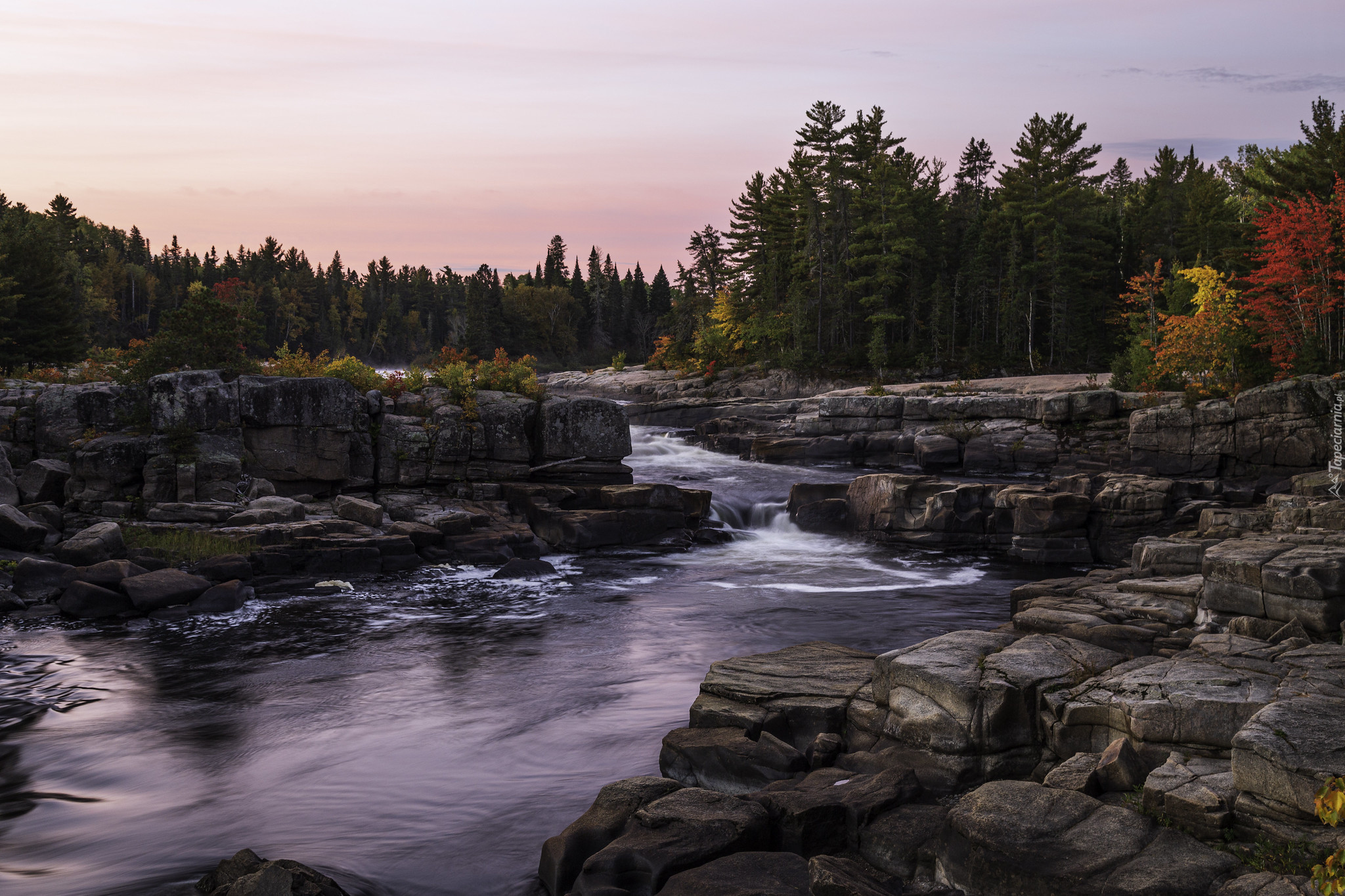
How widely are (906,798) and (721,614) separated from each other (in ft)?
29.8

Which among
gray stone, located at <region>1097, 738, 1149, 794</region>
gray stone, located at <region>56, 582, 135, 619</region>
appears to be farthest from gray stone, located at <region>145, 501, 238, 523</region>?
gray stone, located at <region>1097, 738, 1149, 794</region>

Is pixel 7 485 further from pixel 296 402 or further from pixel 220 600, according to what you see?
pixel 220 600

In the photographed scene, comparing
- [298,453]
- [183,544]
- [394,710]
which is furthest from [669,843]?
[298,453]

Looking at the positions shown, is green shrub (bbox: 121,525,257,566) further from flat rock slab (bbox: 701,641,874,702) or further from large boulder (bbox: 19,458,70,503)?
flat rock slab (bbox: 701,641,874,702)

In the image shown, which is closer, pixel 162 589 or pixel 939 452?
pixel 162 589

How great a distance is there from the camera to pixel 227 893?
18.1 feet

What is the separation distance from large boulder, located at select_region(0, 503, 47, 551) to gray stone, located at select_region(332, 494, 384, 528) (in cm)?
546

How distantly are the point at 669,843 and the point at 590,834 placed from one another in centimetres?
77

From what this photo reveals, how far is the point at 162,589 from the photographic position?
14008mm

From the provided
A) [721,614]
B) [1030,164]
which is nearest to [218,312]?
[721,614]

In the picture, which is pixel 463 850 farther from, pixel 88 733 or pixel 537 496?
pixel 537 496

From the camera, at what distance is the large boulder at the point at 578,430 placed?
21.5 m

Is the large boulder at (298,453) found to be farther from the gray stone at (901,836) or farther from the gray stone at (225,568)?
the gray stone at (901,836)

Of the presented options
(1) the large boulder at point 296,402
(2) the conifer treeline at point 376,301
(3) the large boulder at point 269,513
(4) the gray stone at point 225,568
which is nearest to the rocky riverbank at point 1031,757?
(4) the gray stone at point 225,568
